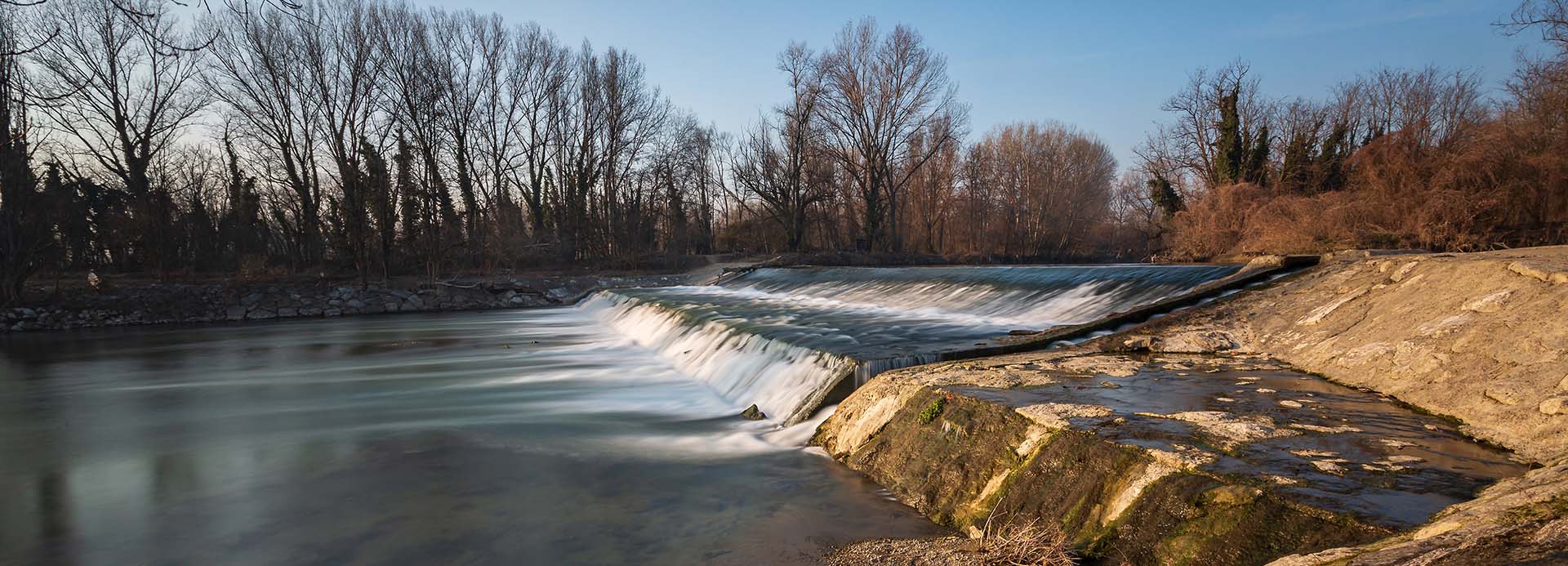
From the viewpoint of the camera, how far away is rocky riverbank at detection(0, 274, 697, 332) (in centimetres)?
1869

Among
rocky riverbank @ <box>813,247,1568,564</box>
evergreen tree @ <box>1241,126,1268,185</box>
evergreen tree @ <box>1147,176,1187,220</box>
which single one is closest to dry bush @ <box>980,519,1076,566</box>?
rocky riverbank @ <box>813,247,1568,564</box>

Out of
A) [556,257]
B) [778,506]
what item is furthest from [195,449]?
[556,257]

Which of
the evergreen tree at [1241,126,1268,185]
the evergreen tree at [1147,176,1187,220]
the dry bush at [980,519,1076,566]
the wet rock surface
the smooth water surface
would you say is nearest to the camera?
the wet rock surface

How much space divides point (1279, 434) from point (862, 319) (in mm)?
7460

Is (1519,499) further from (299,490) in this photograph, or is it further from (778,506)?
(299,490)

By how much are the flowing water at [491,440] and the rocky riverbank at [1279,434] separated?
0.55 m

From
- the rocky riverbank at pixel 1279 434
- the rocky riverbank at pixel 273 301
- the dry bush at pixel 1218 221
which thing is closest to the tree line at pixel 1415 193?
the dry bush at pixel 1218 221

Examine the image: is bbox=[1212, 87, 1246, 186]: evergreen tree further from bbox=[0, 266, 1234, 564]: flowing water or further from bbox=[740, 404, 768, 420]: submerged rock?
bbox=[740, 404, 768, 420]: submerged rock

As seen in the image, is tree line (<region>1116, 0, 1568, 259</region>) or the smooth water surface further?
tree line (<region>1116, 0, 1568, 259</region>)

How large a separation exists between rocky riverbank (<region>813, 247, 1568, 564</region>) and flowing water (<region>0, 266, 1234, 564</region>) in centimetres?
55

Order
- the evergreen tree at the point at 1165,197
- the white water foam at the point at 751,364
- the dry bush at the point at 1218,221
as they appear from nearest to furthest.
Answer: the white water foam at the point at 751,364
the dry bush at the point at 1218,221
the evergreen tree at the point at 1165,197

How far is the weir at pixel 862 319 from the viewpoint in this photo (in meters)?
6.73

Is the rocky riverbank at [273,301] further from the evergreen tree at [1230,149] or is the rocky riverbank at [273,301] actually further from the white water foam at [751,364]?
the evergreen tree at [1230,149]

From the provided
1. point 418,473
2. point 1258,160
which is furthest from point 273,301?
point 1258,160
